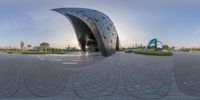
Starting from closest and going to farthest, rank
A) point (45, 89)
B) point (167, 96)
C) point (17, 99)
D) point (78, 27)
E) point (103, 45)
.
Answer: point (17, 99) → point (167, 96) → point (45, 89) → point (103, 45) → point (78, 27)

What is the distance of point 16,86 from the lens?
4.48 meters

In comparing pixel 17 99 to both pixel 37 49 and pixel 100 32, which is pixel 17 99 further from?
pixel 37 49

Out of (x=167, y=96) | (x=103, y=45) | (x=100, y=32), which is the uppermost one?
(x=100, y=32)

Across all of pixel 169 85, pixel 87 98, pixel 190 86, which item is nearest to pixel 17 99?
pixel 87 98

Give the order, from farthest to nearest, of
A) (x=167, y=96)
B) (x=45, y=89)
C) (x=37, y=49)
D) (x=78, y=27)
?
(x=37, y=49) < (x=78, y=27) < (x=45, y=89) < (x=167, y=96)

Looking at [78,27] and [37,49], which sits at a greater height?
[78,27]

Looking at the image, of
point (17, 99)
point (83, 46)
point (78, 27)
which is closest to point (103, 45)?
point (78, 27)

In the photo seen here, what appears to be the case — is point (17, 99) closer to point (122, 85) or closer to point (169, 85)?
point (122, 85)

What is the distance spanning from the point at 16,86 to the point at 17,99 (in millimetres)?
1029

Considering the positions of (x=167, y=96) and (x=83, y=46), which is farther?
(x=83, y=46)

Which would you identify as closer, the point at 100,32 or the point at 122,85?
the point at 122,85

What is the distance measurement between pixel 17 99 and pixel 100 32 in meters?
16.7

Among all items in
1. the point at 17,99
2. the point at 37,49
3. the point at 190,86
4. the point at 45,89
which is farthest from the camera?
the point at 37,49

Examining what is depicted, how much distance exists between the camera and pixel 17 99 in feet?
11.6
